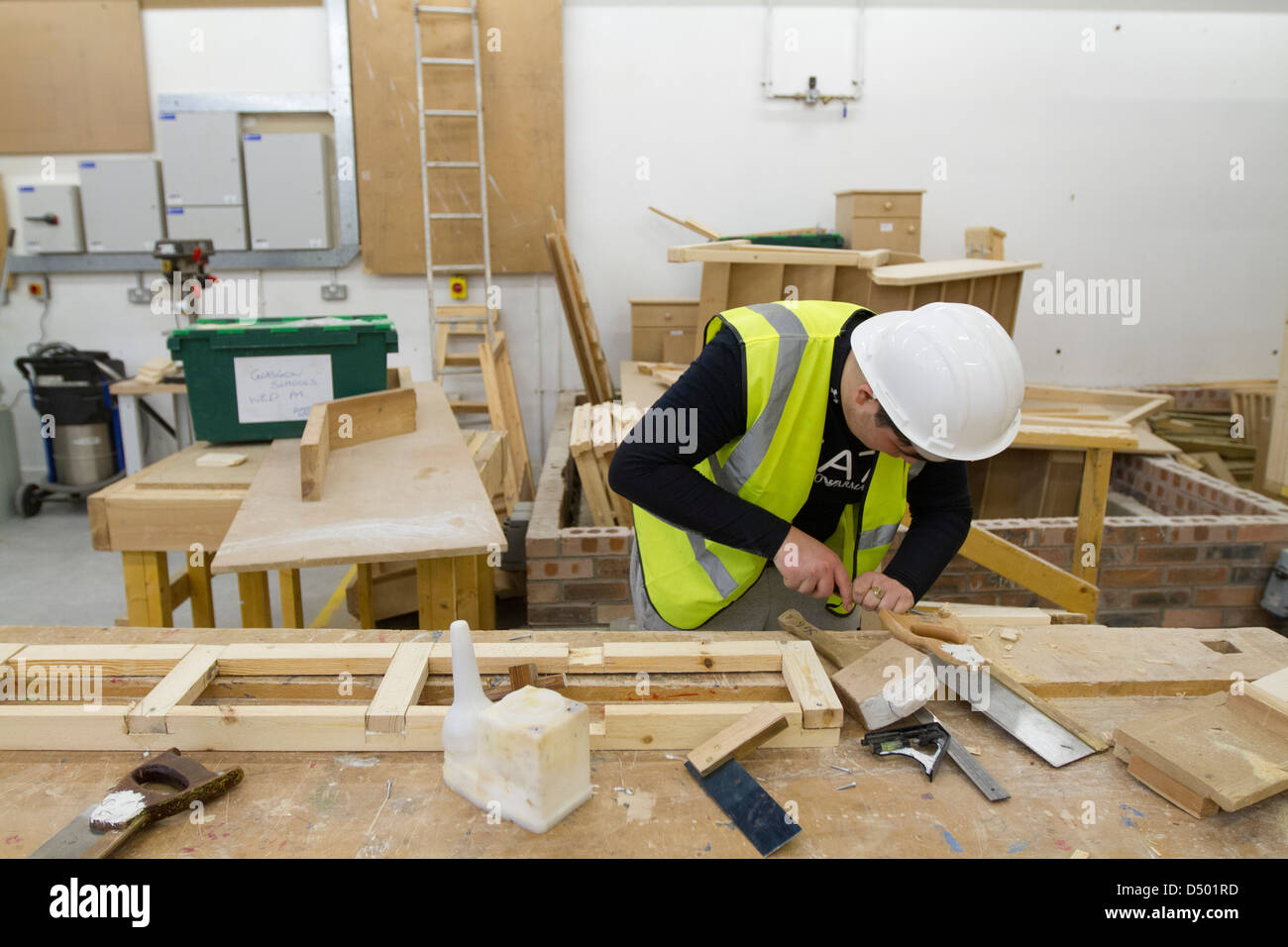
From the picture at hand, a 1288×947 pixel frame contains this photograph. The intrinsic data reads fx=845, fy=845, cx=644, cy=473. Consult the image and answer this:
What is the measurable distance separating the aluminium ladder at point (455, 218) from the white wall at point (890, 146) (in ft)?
1.00

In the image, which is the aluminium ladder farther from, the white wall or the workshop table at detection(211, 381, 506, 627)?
the workshop table at detection(211, 381, 506, 627)

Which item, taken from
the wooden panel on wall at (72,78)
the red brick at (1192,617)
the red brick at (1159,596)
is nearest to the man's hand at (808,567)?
the red brick at (1159,596)

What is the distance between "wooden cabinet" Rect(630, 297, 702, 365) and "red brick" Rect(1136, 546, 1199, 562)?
10.2 ft

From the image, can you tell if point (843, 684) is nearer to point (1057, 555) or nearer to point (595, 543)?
point (595, 543)

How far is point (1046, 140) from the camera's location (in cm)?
626

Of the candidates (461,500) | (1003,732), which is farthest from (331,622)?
(1003,732)

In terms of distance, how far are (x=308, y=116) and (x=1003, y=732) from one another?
242 inches

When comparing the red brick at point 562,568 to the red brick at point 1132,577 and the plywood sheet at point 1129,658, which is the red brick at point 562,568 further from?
the red brick at point 1132,577

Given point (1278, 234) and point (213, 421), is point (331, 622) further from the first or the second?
point (1278, 234)

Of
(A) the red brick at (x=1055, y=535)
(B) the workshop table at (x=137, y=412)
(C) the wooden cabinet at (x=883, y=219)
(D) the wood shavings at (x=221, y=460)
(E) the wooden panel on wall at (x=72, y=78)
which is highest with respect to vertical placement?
(E) the wooden panel on wall at (x=72, y=78)

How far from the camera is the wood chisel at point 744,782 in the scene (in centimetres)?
119

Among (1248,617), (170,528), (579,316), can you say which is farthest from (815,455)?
(579,316)

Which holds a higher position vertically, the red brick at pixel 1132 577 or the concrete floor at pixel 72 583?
the red brick at pixel 1132 577

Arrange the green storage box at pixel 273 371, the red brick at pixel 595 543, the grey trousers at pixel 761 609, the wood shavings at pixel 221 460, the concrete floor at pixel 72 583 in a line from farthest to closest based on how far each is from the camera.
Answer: the concrete floor at pixel 72 583 < the red brick at pixel 595 543 < the green storage box at pixel 273 371 < the wood shavings at pixel 221 460 < the grey trousers at pixel 761 609
